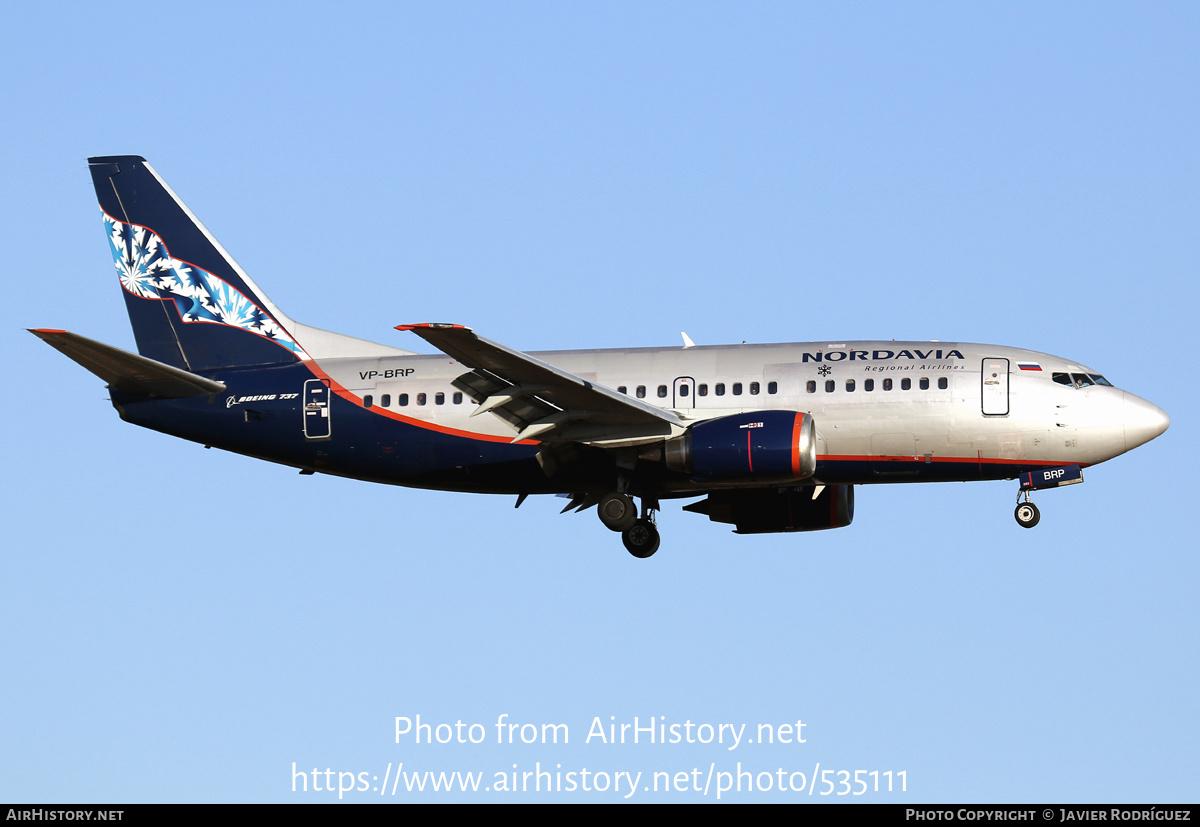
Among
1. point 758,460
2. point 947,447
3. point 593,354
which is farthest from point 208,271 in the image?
point 947,447

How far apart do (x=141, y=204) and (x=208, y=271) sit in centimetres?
286

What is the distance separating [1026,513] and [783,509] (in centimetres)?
699

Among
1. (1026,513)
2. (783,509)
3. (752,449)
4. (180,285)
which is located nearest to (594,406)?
(752,449)

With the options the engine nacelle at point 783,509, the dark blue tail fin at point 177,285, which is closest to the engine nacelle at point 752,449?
the engine nacelle at point 783,509

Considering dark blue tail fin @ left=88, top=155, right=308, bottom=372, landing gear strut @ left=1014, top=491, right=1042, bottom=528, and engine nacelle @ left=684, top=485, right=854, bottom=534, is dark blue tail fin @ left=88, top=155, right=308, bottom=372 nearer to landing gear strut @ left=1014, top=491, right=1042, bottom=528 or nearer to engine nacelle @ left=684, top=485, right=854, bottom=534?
engine nacelle @ left=684, top=485, right=854, bottom=534

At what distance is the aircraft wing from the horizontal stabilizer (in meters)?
8.21

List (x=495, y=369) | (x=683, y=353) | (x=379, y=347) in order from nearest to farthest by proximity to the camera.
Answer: (x=495, y=369) < (x=683, y=353) < (x=379, y=347)

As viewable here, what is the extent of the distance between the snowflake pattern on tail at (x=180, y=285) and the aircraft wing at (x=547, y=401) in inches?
327

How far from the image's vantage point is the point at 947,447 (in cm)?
4078

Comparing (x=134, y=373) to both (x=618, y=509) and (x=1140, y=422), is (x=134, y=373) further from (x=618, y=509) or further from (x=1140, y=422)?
(x=1140, y=422)

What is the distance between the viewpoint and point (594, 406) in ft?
133

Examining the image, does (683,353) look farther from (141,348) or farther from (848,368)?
(141,348)

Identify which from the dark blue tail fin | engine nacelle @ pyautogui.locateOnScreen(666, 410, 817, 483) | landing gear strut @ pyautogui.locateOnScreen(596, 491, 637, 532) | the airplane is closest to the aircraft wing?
the airplane

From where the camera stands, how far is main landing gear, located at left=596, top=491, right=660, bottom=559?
43.7 meters
